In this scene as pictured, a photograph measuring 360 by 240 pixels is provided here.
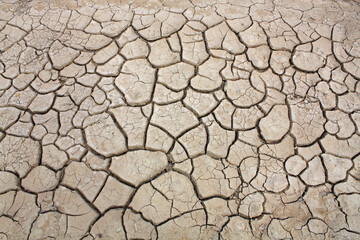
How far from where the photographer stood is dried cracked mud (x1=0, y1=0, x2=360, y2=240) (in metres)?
2.15

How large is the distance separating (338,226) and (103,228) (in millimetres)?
1681

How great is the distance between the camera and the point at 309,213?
2.16 meters

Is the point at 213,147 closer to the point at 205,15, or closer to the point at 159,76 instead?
the point at 159,76

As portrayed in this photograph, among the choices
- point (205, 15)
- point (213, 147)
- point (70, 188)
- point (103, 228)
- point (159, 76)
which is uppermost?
point (205, 15)

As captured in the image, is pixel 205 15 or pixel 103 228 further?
pixel 205 15

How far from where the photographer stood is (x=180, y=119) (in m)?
2.58

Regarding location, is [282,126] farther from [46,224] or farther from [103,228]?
[46,224]

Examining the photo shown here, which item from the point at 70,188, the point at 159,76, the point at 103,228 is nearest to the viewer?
the point at 103,228

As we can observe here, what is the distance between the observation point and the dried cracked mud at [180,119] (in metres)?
2.15

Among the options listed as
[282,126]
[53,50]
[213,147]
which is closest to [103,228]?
[213,147]

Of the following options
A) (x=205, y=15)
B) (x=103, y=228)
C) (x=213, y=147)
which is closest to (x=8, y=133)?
(x=103, y=228)

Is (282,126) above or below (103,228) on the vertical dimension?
above

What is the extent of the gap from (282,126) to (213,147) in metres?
0.65

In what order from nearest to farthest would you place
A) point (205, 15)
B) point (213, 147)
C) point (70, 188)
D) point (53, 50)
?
point (70, 188) < point (213, 147) < point (53, 50) < point (205, 15)
